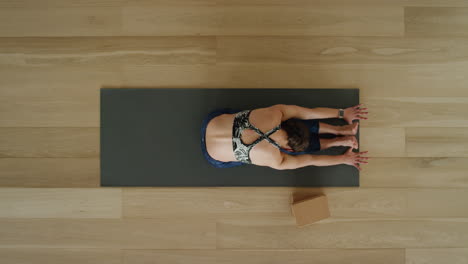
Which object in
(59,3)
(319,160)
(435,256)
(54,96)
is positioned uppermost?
(59,3)

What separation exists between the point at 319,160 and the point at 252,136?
1.82 feet

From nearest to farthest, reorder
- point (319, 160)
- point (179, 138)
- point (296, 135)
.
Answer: point (296, 135), point (319, 160), point (179, 138)

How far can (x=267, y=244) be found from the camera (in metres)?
1.96

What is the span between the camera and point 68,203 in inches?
77.9

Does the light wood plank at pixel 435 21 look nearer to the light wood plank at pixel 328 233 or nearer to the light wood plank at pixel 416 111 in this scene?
the light wood plank at pixel 416 111

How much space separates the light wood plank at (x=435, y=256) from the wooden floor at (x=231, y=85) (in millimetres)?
14

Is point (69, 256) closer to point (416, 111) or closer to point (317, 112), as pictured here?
point (317, 112)

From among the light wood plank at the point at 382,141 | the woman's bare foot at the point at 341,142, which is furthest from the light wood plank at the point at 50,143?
the light wood plank at the point at 382,141

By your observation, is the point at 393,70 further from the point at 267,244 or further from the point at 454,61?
the point at 267,244

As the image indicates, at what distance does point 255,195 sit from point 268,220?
0.21 metres

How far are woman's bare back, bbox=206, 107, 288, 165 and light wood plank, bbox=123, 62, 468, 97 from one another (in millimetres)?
405

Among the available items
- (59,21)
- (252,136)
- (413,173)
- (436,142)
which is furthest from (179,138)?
(436,142)

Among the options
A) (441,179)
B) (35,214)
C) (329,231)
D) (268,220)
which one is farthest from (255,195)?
(35,214)

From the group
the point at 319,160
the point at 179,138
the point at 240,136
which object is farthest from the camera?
the point at 179,138
